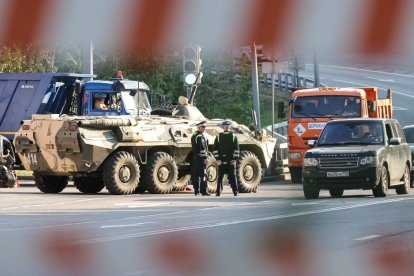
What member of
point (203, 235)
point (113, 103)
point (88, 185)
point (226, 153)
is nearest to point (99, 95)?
point (113, 103)

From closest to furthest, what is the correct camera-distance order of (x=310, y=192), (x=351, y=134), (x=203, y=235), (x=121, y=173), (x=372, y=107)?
(x=203, y=235)
(x=310, y=192)
(x=351, y=134)
(x=121, y=173)
(x=372, y=107)

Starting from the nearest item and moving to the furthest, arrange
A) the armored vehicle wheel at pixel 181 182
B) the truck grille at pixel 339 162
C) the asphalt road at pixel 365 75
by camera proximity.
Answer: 1. the asphalt road at pixel 365 75
2. the truck grille at pixel 339 162
3. the armored vehicle wheel at pixel 181 182

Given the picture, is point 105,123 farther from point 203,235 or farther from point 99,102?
point 203,235

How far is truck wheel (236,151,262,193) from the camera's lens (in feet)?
88.5

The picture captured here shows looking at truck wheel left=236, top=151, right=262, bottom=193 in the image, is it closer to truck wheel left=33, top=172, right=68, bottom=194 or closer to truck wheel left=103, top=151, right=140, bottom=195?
truck wheel left=103, top=151, right=140, bottom=195

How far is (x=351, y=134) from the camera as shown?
24.0 meters

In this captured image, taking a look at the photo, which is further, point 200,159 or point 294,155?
point 294,155

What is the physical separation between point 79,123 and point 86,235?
36.1 ft

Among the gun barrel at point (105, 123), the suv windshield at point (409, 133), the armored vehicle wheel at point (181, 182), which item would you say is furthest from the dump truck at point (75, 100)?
the suv windshield at point (409, 133)

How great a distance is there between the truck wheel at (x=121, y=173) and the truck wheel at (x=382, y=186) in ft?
16.9

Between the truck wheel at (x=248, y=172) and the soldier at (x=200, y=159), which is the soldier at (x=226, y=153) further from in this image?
the truck wheel at (x=248, y=172)

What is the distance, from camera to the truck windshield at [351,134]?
77.3ft

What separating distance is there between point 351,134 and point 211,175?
13.5 feet

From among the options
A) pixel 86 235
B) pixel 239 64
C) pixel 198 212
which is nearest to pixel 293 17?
pixel 239 64
